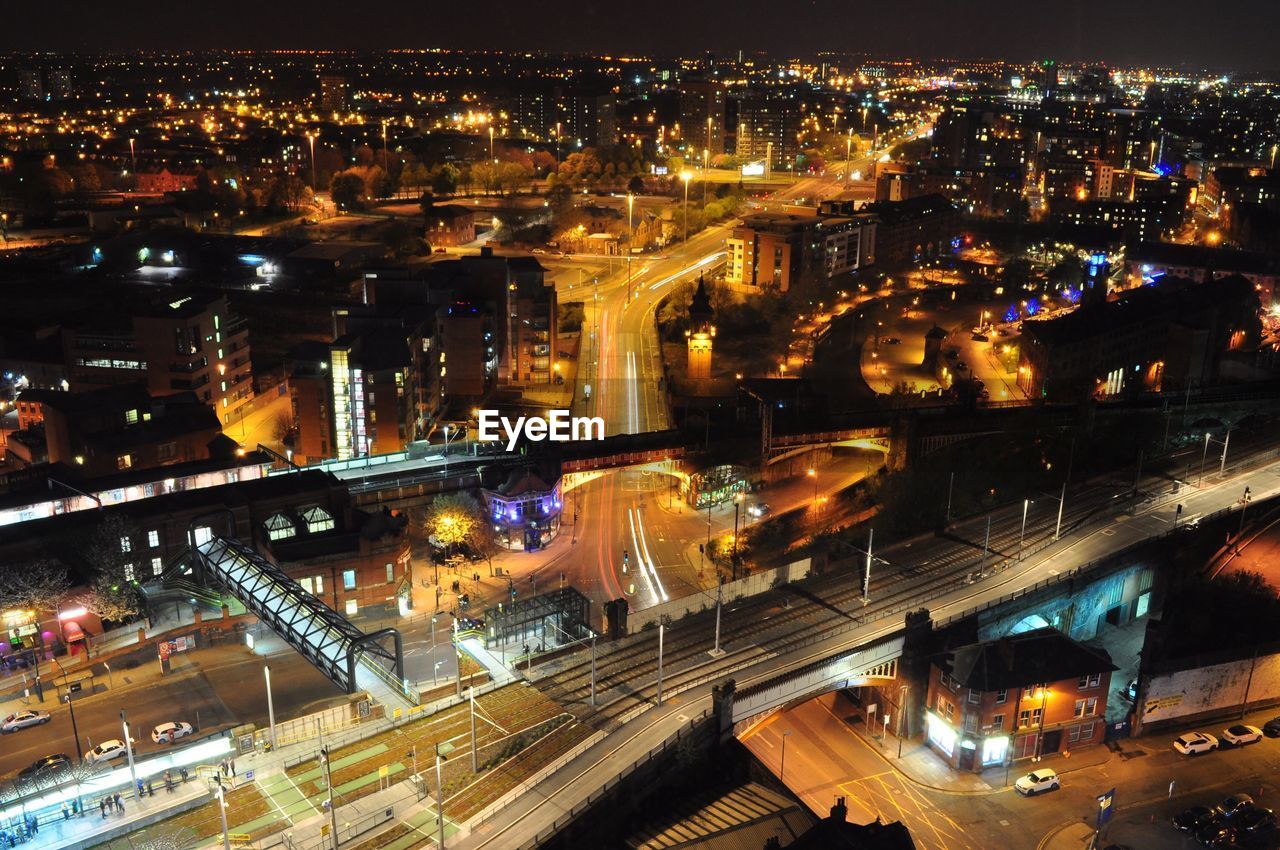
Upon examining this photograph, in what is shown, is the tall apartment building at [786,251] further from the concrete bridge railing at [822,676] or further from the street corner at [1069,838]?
the street corner at [1069,838]

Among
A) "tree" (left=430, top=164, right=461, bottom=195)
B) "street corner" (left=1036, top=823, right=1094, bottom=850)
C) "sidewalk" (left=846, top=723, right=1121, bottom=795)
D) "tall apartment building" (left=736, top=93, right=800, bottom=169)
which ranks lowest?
"sidewalk" (left=846, top=723, right=1121, bottom=795)

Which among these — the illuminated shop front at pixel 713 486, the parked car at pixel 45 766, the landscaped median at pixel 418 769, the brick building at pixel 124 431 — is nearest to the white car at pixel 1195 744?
the landscaped median at pixel 418 769

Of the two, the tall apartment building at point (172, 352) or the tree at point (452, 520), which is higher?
the tall apartment building at point (172, 352)

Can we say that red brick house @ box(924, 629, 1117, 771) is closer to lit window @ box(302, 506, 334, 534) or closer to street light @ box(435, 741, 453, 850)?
street light @ box(435, 741, 453, 850)

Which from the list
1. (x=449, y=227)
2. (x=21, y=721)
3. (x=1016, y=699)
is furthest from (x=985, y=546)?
(x=449, y=227)

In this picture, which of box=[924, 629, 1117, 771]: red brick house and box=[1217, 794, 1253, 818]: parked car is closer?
box=[1217, 794, 1253, 818]: parked car

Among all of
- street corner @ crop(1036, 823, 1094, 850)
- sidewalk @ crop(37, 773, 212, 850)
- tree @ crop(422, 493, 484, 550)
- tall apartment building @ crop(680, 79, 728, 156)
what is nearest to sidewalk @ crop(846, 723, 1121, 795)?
street corner @ crop(1036, 823, 1094, 850)

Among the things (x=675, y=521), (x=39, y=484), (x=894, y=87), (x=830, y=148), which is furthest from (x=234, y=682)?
(x=894, y=87)
